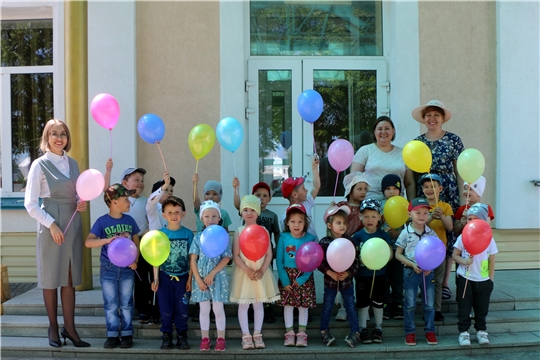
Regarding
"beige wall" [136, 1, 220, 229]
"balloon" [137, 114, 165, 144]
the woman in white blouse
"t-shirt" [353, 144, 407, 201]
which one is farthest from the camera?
"beige wall" [136, 1, 220, 229]

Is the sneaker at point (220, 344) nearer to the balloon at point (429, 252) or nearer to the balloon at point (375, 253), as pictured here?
the balloon at point (375, 253)

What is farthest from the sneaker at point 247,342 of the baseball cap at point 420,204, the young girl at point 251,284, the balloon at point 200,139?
the baseball cap at point 420,204

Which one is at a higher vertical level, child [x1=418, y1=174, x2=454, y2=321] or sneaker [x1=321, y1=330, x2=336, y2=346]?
child [x1=418, y1=174, x2=454, y2=321]

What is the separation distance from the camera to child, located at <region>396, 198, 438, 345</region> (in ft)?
14.6

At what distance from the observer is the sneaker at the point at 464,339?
178 inches

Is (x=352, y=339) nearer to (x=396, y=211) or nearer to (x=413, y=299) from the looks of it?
(x=413, y=299)

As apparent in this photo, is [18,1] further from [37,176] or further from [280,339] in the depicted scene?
[280,339]

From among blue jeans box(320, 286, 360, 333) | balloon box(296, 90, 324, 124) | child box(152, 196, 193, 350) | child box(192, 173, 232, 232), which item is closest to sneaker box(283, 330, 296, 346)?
blue jeans box(320, 286, 360, 333)

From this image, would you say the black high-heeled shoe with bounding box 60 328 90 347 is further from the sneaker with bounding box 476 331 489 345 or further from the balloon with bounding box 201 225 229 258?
the sneaker with bounding box 476 331 489 345

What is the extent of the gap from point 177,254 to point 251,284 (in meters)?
0.68

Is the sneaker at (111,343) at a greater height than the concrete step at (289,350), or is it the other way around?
the sneaker at (111,343)

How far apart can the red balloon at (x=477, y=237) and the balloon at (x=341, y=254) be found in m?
0.93

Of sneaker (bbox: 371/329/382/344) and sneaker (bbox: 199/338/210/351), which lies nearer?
sneaker (bbox: 199/338/210/351)

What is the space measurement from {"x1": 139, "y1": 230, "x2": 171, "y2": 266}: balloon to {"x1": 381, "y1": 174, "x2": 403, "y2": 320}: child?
1.96m
